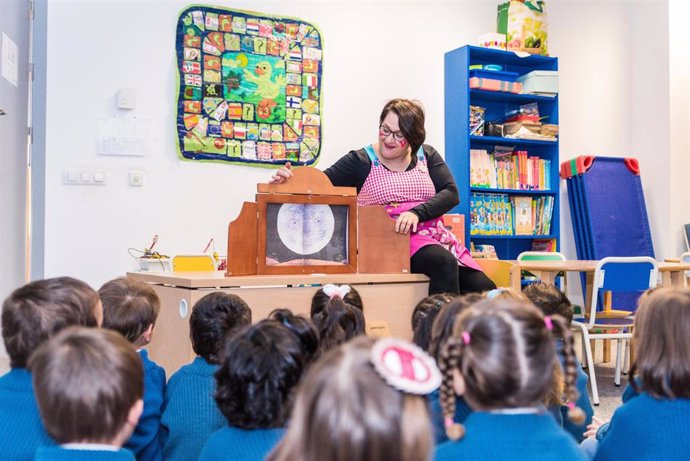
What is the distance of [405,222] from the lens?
8.36 feet

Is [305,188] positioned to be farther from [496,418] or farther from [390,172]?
[496,418]

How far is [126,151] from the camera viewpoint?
4020 millimetres

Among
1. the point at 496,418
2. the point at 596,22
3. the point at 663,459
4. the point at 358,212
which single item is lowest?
the point at 663,459

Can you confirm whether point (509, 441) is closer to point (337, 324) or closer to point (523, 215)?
point (337, 324)

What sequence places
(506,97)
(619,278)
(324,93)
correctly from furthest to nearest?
(506,97) → (324,93) → (619,278)

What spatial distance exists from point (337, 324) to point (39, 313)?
717mm

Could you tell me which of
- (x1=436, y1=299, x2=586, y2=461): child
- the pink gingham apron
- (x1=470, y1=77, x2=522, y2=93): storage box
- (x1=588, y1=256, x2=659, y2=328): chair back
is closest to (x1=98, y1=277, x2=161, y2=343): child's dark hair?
(x1=436, y1=299, x2=586, y2=461): child

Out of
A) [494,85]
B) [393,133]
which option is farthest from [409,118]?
[494,85]

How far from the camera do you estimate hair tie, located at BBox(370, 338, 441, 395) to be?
733 mm

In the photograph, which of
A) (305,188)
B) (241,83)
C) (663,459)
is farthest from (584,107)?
(663,459)

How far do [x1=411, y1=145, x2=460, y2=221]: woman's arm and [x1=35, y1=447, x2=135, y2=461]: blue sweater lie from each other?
1.75 metres

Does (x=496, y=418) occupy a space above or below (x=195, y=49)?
below

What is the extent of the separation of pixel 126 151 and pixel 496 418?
339 cm

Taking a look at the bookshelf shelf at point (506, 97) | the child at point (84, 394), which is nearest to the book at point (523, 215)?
the bookshelf shelf at point (506, 97)
